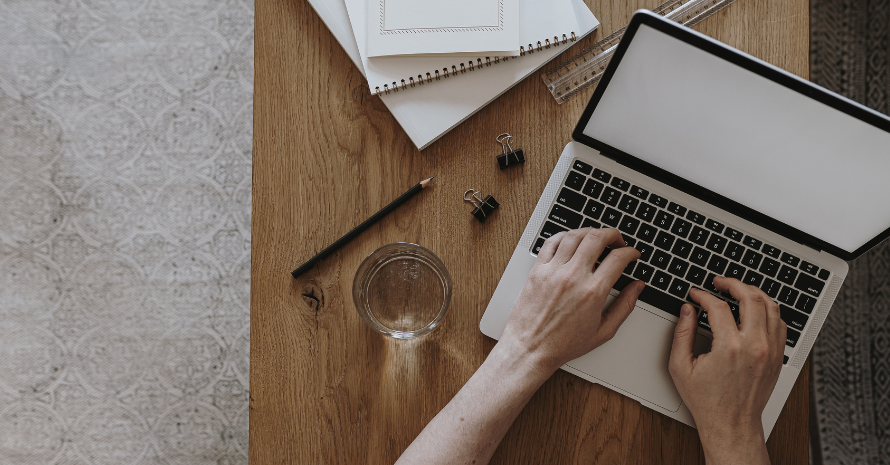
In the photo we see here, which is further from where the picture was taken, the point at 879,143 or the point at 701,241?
the point at 701,241

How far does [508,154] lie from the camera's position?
76 centimetres

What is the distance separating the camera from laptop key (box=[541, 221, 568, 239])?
2.40ft

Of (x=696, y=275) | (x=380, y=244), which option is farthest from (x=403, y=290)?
(x=696, y=275)

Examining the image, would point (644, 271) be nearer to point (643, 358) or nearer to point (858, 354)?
point (643, 358)

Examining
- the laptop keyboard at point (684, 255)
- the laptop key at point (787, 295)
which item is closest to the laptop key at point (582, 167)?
the laptop keyboard at point (684, 255)

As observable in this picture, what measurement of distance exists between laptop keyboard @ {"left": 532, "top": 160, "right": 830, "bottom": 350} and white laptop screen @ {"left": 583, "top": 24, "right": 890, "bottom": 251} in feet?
0.16

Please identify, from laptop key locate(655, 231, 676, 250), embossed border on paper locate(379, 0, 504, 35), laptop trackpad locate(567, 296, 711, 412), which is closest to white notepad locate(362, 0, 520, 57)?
embossed border on paper locate(379, 0, 504, 35)

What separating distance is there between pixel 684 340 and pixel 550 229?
235 millimetres

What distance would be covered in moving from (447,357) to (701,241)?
40 cm

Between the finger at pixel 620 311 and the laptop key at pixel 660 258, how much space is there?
1.5 inches

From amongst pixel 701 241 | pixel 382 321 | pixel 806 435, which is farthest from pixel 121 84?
pixel 806 435

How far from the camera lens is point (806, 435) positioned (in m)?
0.73

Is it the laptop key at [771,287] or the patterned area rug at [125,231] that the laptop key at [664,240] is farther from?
the patterned area rug at [125,231]

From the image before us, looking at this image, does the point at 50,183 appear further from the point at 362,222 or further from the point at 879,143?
the point at 879,143
